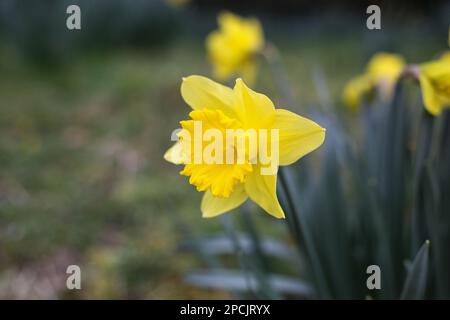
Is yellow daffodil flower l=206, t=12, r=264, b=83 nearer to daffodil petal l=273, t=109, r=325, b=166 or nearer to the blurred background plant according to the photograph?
the blurred background plant

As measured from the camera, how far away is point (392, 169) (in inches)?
45.0

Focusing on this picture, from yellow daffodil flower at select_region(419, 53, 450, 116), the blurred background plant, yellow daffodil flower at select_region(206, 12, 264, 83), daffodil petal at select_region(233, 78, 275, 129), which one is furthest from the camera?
yellow daffodil flower at select_region(206, 12, 264, 83)

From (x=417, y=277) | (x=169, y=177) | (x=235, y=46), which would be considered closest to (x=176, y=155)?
(x=417, y=277)

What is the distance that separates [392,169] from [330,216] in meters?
0.21

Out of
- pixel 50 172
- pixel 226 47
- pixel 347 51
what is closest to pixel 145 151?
pixel 50 172

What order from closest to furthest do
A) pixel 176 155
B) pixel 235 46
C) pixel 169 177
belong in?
pixel 176 155
pixel 235 46
pixel 169 177

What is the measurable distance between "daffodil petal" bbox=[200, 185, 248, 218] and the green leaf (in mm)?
330

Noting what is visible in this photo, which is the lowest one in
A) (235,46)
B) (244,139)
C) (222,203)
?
(222,203)

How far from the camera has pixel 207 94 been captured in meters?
0.87

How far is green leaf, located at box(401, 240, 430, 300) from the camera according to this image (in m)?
0.84

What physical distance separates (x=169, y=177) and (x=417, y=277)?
1.67 meters

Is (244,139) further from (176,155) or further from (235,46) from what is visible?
(235,46)

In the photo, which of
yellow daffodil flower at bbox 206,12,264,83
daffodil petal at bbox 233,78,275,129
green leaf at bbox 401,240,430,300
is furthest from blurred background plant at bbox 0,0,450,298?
yellow daffodil flower at bbox 206,12,264,83
